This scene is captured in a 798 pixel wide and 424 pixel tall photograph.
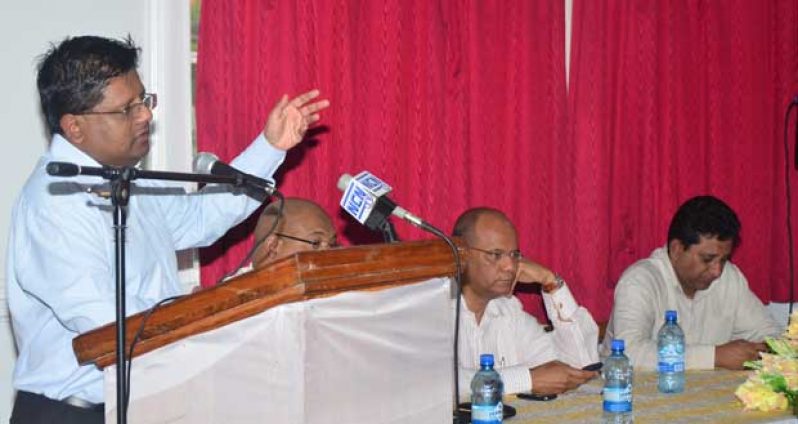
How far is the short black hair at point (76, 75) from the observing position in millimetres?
2551

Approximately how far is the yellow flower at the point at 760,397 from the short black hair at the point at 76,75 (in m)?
1.95

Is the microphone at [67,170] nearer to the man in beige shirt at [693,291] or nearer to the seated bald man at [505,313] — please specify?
the seated bald man at [505,313]

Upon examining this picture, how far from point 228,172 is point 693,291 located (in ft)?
9.39

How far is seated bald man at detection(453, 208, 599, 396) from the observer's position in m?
3.94

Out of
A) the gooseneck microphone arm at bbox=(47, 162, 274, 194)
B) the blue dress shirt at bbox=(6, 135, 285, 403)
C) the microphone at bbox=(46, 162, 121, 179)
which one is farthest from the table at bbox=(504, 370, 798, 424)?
the microphone at bbox=(46, 162, 121, 179)

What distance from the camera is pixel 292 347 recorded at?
1864mm

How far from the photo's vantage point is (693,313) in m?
4.64

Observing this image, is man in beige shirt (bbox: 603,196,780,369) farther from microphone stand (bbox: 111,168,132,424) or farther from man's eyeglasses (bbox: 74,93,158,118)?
microphone stand (bbox: 111,168,132,424)

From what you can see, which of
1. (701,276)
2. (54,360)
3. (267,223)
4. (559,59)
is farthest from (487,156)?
(54,360)

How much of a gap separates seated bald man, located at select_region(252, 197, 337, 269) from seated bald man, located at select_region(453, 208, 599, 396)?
2.04ft

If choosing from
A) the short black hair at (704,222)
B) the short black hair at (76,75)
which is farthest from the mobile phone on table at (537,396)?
the short black hair at (76,75)

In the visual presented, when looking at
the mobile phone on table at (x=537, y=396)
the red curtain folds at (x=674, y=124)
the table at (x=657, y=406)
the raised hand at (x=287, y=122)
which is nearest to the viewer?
the raised hand at (x=287, y=122)

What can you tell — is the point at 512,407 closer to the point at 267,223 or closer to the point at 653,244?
the point at 267,223

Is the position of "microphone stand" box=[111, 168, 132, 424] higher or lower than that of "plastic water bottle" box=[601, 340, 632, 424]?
higher
